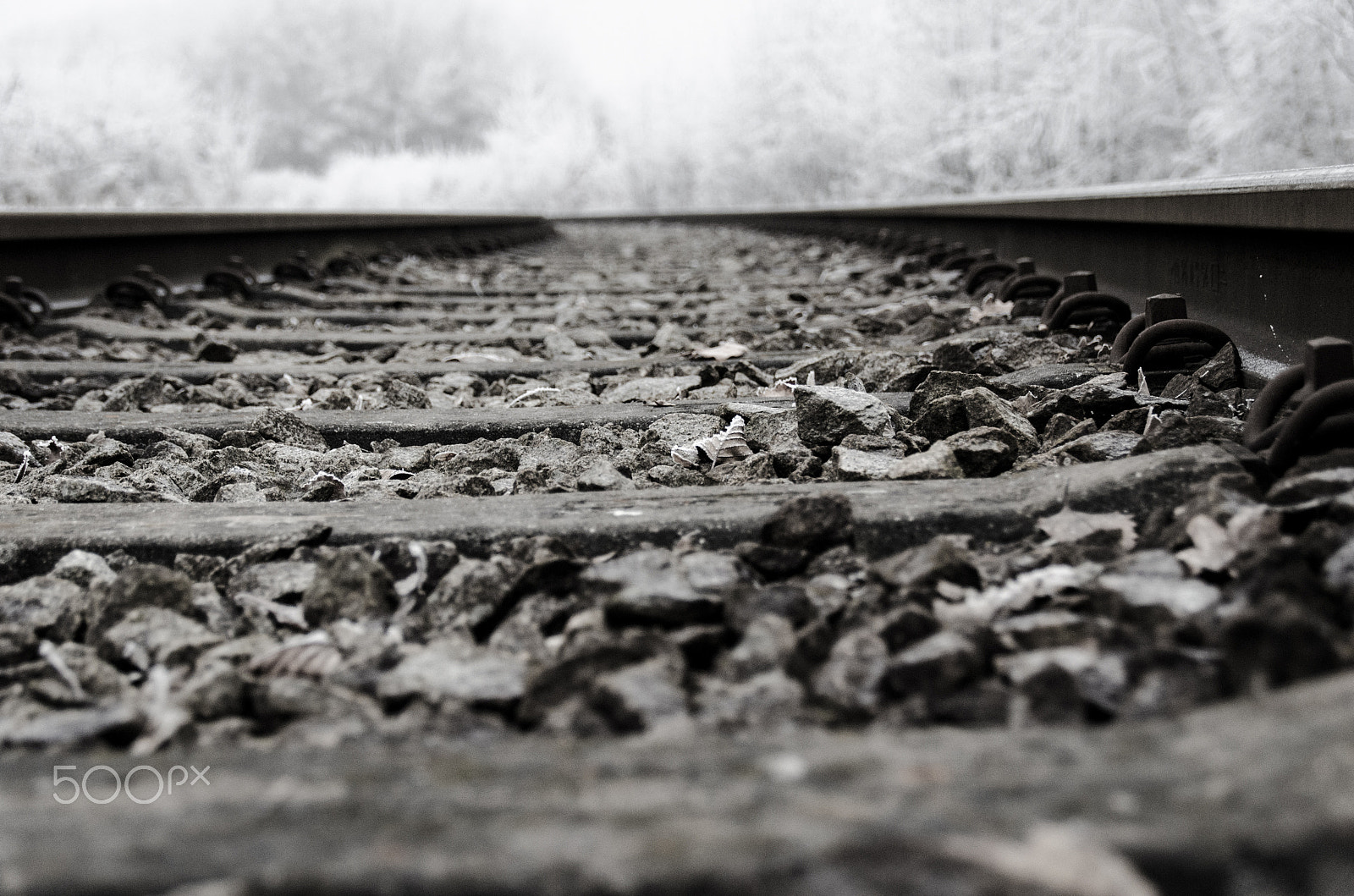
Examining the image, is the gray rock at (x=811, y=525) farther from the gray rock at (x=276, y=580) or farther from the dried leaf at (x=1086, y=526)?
the gray rock at (x=276, y=580)

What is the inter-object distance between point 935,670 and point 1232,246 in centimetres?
204

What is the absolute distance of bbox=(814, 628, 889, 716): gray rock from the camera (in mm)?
973

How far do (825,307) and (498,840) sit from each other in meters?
3.72

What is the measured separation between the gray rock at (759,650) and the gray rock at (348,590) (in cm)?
43

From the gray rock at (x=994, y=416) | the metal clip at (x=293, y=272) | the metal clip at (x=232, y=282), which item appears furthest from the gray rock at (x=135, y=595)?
the metal clip at (x=293, y=272)

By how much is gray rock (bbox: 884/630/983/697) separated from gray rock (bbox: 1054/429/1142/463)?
82 cm

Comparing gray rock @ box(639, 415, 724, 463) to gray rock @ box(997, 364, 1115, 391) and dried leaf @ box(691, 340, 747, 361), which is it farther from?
dried leaf @ box(691, 340, 747, 361)

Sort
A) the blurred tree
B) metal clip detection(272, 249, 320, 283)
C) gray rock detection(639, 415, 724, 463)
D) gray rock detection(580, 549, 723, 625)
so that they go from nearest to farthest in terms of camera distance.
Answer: gray rock detection(580, 549, 723, 625) < gray rock detection(639, 415, 724, 463) < metal clip detection(272, 249, 320, 283) < the blurred tree

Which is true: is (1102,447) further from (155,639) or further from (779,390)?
(155,639)

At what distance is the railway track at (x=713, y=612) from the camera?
0.64 meters

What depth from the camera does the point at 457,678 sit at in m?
1.07

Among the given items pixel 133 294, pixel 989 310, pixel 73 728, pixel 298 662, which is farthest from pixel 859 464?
pixel 133 294

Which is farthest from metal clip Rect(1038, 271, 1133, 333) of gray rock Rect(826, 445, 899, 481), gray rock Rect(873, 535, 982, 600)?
gray rock Rect(873, 535, 982, 600)

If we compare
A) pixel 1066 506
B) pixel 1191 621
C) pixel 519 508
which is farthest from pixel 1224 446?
pixel 519 508
